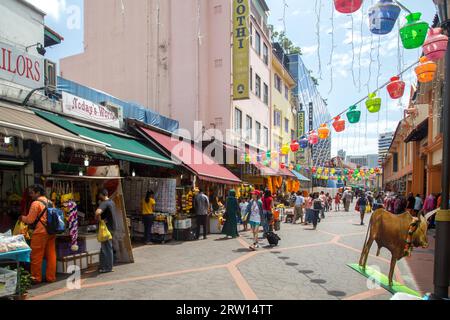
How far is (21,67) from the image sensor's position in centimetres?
783

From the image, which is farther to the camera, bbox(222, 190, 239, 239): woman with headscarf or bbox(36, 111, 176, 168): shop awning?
bbox(222, 190, 239, 239): woman with headscarf

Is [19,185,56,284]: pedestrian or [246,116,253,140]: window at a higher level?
[246,116,253,140]: window

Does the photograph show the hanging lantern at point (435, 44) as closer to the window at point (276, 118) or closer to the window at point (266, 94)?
the window at point (266, 94)

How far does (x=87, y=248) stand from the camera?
24.9 ft

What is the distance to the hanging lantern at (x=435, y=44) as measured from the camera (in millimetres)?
5691

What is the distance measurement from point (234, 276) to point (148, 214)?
4597 mm

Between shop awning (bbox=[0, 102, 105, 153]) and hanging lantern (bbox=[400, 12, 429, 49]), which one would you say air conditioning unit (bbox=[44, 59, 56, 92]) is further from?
hanging lantern (bbox=[400, 12, 429, 49])

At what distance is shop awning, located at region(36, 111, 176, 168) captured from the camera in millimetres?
8172

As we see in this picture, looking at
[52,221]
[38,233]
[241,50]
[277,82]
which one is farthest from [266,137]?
[38,233]

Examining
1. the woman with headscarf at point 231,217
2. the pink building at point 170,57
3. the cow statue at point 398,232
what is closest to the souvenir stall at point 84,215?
the woman with headscarf at point 231,217

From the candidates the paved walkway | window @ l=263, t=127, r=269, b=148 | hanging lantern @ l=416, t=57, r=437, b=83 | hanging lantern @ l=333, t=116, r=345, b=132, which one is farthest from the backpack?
window @ l=263, t=127, r=269, b=148

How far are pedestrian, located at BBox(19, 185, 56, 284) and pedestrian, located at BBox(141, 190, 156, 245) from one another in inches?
164

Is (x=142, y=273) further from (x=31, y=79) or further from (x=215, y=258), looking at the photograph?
(x=31, y=79)

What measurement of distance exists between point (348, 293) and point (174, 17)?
57.3 feet
